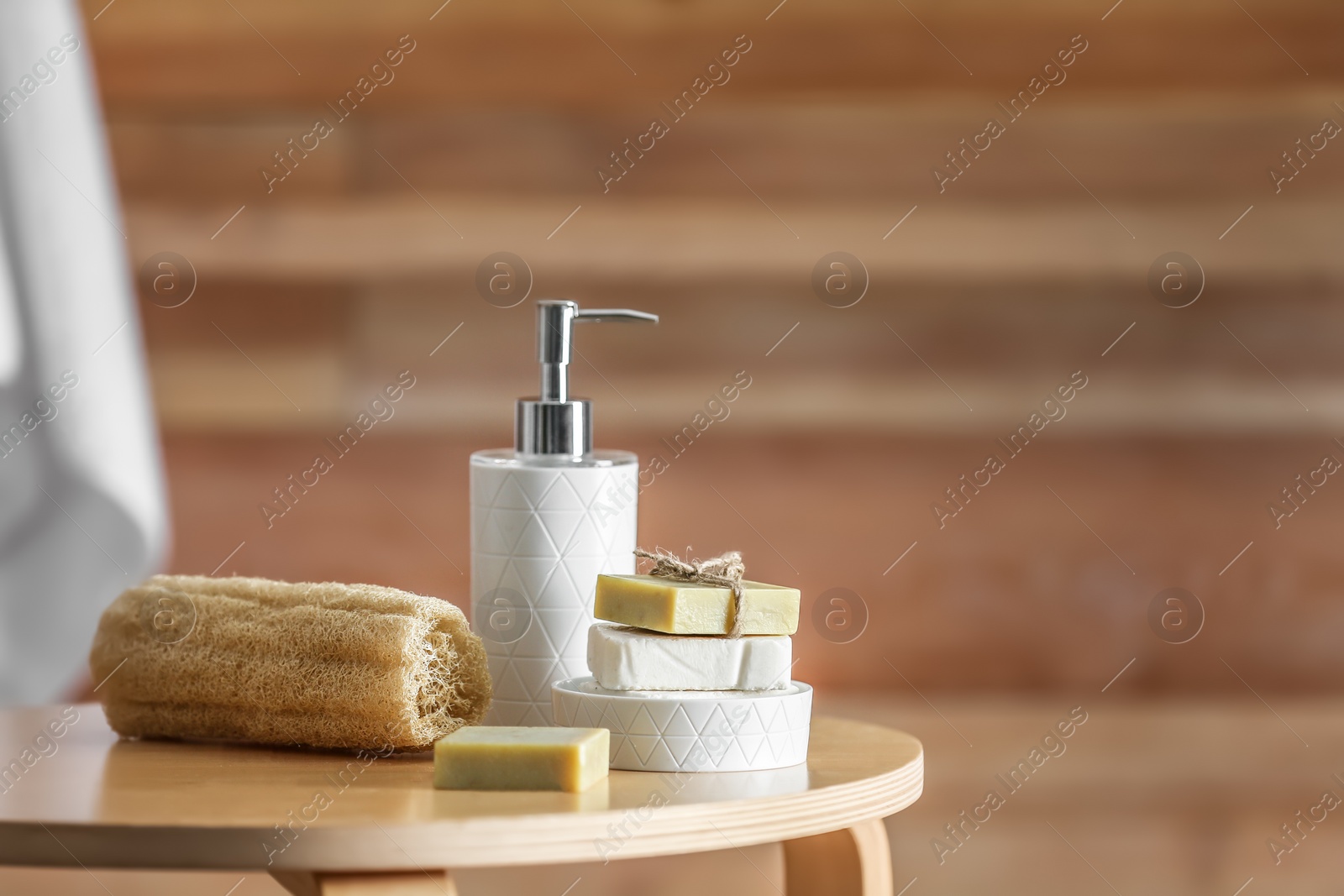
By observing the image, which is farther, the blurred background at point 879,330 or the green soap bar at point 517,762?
the blurred background at point 879,330

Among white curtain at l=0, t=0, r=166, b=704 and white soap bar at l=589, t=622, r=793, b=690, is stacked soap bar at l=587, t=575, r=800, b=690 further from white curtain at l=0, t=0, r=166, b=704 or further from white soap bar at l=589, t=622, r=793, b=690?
white curtain at l=0, t=0, r=166, b=704

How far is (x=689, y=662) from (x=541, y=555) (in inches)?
5.7

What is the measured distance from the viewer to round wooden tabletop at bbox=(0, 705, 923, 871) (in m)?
0.56

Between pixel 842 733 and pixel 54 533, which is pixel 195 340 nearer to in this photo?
pixel 54 533

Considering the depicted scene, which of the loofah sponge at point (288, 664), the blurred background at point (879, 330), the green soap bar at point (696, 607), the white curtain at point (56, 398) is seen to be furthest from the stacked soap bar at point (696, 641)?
the white curtain at point (56, 398)

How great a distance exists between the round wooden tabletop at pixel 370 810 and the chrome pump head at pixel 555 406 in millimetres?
212

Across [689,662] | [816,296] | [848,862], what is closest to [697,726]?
[689,662]

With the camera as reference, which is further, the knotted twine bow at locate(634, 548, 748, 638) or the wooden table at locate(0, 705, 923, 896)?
the knotted twine bow at locate(634, 548, 748, 638)

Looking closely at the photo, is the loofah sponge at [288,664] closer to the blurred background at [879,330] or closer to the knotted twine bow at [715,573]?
the knotted twine bow at [715,573]

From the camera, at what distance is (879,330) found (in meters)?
1.31

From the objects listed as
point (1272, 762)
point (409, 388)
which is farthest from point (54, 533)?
point (1272, 762)

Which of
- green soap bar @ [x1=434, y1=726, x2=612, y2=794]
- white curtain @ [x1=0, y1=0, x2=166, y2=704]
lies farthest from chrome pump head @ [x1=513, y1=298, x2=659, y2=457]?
white curtain @ [x1=0, y1=0, x2=166, y2=704]

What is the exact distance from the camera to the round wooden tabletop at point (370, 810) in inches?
22.0

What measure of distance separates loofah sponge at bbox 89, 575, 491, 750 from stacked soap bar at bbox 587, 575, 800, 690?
0.11m
